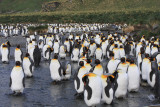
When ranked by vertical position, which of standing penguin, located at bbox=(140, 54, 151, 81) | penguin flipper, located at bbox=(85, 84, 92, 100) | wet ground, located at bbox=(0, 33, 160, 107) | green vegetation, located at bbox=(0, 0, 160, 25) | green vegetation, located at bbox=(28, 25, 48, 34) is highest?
penguin flipper, located at bbox=(85, 84, 92, 100)

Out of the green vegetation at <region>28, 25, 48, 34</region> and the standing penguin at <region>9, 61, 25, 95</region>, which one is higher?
the standing penguin at <region>9, 61, 25, 95</region>

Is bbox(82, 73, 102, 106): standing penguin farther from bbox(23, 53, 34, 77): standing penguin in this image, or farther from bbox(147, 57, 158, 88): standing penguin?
bbox(23, 53, 34, 77): standing penguin

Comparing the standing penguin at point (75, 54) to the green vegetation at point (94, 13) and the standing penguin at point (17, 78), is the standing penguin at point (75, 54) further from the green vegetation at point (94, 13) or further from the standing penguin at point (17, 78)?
the green vegetation at point (94, 13)

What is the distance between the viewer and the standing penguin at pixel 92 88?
6.37 meters

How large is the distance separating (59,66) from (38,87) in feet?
3.83

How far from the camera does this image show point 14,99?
789cm

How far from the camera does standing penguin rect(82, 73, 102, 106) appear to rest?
6368 millimetres

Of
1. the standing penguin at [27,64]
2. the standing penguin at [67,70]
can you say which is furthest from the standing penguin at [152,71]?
the standing penguin at [27,64]

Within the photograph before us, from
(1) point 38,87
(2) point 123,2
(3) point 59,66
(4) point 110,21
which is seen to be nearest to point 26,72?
(1) point 38,87

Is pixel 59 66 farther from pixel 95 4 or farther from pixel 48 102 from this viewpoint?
pixel 95 4

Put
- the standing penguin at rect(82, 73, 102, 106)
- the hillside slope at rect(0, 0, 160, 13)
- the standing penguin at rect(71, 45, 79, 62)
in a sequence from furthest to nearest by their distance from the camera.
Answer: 1. the hillside slope at rect(0, 0, 160, 13)
2. the standing penguin at rect(71, 45, 79, 62)
3. the standing penguin at rect(82, 73, 102, 106)

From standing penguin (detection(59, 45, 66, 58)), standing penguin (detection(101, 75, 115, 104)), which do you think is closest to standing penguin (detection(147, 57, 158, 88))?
standing penguin (detection(101, 75, 115, 104))

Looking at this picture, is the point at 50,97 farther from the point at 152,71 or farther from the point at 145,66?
the point at 145,66

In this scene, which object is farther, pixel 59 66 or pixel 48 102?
pixel 59 66
